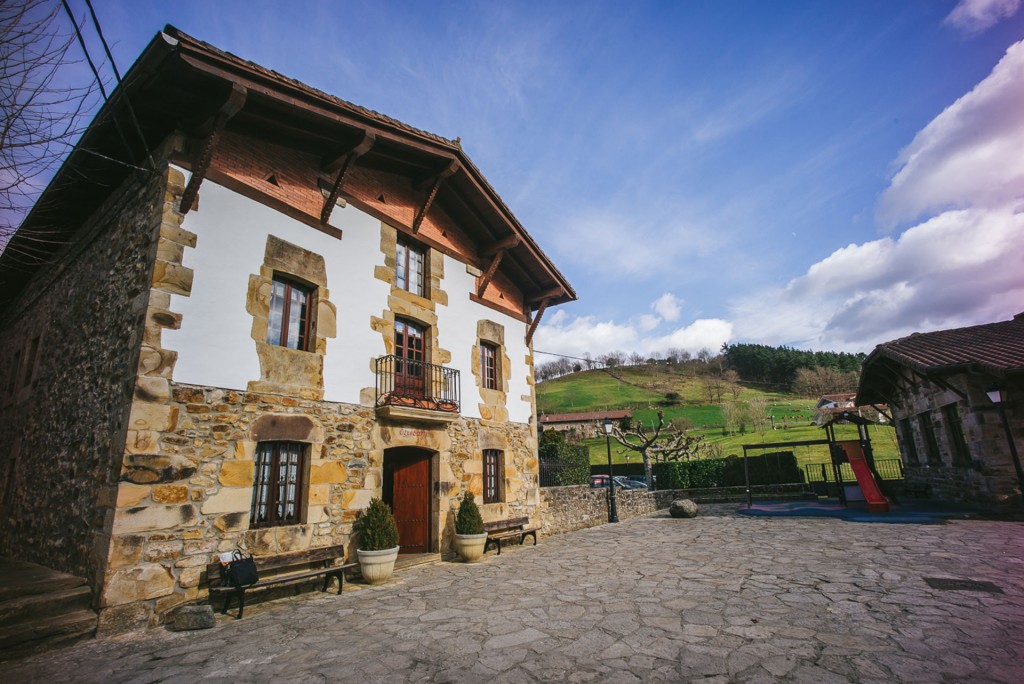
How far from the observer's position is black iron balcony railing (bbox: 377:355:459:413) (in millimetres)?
8719

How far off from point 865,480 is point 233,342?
16.3m

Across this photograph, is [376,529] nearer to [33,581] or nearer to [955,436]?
[33,581]

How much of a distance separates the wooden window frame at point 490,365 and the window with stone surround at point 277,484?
497 centimetres

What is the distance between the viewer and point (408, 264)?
10102 millimetres

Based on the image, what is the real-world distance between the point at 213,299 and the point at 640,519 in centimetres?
1382

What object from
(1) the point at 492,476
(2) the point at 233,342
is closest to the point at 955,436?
(1) the point at 492,476

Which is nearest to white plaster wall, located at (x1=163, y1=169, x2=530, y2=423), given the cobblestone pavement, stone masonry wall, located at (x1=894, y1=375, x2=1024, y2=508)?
the cobblestone pavement

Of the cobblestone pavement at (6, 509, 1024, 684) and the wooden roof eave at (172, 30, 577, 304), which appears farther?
the wooden roof eave at (172, 30, 577, 304)

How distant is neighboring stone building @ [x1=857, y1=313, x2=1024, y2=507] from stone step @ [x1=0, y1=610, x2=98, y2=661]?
1594 cm

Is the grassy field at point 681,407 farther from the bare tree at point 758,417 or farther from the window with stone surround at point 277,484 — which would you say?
the window with stone surround at point 277,484

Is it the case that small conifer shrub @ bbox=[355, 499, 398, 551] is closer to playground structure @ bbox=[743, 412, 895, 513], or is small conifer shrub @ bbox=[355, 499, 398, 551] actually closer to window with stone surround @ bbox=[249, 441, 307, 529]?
window with stone surround @ bbox=[249, 441, 307, 529]

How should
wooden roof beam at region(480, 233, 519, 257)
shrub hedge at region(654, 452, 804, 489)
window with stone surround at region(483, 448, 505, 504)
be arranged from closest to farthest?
window with stone surround at region(483, 448, 505, 504), wooden roof beam at region(480, 233, 519, 257), shrub hedge at region(654, 452, 804, 489)

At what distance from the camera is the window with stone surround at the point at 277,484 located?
6863 millimetres

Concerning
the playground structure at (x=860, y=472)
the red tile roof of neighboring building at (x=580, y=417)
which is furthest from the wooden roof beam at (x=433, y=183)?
the red tile roof of neighboring building at (x=580, y=417)
